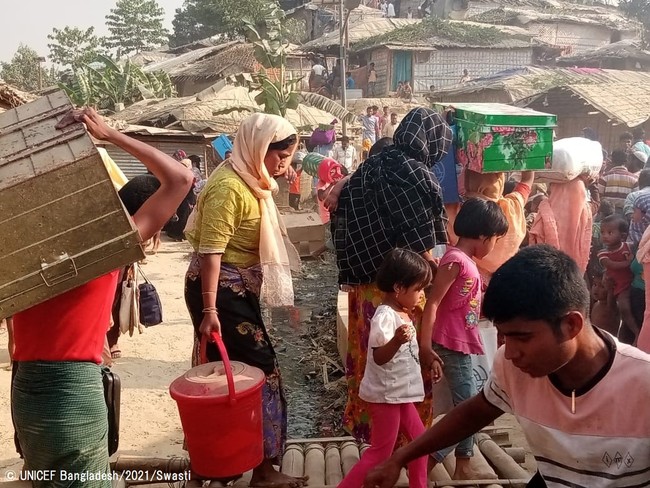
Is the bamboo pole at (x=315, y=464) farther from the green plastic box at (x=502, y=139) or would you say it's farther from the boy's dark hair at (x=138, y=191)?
the green plastic box at (x=502, y=139)

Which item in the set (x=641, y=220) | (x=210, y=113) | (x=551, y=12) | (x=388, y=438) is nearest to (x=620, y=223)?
(x=641, y=220)

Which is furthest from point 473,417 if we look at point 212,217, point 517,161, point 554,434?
point 517,161

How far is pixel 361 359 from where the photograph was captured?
351cm

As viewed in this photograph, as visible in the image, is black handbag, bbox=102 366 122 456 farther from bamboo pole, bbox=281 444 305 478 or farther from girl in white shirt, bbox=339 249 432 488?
bamboo pole, bbox=281 444 305 478

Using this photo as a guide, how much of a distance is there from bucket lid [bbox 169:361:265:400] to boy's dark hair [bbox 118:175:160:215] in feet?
2.97

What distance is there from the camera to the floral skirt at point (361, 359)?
3.34 metres

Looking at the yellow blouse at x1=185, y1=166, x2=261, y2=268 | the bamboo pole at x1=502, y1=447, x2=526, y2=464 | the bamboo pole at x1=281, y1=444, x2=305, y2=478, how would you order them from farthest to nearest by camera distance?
the bamboo pole at x1=502, y1=447, x2=526, y2=464 → the bamboo pole at x1=281, y1=444, x2=305, y2=478 → the yellow blouse at x1=185, y1=166, x2=261, y2=268

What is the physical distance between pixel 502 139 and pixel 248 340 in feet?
6.41

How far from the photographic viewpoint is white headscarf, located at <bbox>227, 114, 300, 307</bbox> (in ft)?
10.3

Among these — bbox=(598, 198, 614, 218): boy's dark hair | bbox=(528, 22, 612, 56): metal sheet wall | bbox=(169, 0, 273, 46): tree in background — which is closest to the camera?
bbox=(598, 198, 614, 218): boy's dark hair

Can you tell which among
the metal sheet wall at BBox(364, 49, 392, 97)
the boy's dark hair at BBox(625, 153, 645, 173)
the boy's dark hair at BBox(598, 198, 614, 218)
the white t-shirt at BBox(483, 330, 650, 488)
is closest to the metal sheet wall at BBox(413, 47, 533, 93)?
the metal sheet wall at BBox(364, 49, 392, 97)

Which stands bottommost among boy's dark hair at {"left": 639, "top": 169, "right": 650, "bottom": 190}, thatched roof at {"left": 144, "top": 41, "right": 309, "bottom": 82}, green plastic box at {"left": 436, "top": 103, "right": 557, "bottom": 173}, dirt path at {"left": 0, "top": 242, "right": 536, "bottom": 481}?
dirt path at {"left": 0, "top": 242, "right": 536, "bottom": 481}

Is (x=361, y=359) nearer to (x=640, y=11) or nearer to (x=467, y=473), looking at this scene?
(x=467, y=473)

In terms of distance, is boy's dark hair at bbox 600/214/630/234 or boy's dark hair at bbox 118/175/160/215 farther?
boy's dark hair at bbox 600/214/630/234
